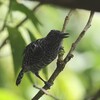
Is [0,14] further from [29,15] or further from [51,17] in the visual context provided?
[51,17]

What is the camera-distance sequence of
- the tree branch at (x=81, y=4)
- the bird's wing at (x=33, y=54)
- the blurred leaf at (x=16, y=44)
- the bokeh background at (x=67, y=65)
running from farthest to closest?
the bokeh background at (x=67, y=65) → the blurred leaf at (x=16, y=44) → the bird's wing at (x=33, y=54) → the tree branch at (x=81, y=4)

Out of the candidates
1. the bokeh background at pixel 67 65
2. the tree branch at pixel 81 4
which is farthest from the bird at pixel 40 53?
the tree branch at pixel 81 4

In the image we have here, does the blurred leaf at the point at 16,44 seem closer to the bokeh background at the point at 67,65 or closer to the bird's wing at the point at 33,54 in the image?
the bird's wing at the point at 33,54

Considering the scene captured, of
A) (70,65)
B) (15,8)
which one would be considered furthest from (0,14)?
(70,65)

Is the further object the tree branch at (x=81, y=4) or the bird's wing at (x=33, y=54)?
the bird's wing at (x=33, y=54)

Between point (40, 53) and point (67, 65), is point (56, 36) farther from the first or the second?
point (67, 65)

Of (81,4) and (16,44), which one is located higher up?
(81,4)

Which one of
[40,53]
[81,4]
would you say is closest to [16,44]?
[40,53]
